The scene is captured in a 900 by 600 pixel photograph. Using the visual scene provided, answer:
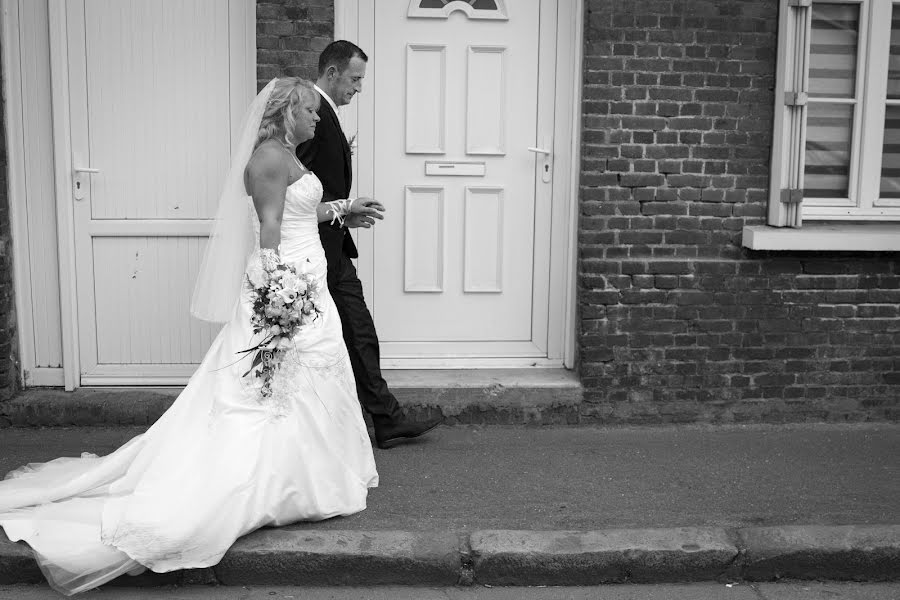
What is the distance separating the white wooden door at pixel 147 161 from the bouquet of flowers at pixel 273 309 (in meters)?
1.76

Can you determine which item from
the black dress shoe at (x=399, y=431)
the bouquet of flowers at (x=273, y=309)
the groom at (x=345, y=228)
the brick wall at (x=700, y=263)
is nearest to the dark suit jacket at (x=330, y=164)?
the groom at (x=345, y=228)

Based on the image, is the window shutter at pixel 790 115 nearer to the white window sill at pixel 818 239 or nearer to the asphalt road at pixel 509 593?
the white window sill at pixel 818 239

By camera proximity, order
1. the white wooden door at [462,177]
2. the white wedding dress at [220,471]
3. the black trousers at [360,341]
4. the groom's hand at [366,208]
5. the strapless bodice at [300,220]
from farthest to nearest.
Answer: the white wooden door at [462,177]
the black trousers at [360,341]
the groom's hand at [366,208]
the strapless bodice at [300,220]
the white wedding dress at [220,471]

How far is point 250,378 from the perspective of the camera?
485 cm

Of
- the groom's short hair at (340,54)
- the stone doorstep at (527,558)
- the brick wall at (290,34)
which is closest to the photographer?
the stone doorstep at (527,558)

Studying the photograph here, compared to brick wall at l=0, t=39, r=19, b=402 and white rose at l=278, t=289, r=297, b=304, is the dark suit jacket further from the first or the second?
brick wall at l=0, t=39, r=19, b=402

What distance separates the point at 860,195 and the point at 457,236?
2567 mm

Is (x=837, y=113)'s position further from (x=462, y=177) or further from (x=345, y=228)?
(x=345, y=228)

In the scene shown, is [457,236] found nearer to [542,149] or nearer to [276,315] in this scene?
[542,149]

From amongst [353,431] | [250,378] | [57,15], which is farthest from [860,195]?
[57,15]

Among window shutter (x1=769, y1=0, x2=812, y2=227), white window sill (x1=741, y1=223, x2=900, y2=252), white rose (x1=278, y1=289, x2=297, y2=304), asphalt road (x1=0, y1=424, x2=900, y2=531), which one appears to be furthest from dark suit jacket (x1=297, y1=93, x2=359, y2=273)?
window shutter (x1=769, y1=0, x2=812, y2=227)

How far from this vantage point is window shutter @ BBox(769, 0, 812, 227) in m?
6.36

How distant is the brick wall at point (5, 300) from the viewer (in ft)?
20.5

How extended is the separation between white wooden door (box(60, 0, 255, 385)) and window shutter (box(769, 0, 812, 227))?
10.4ft
